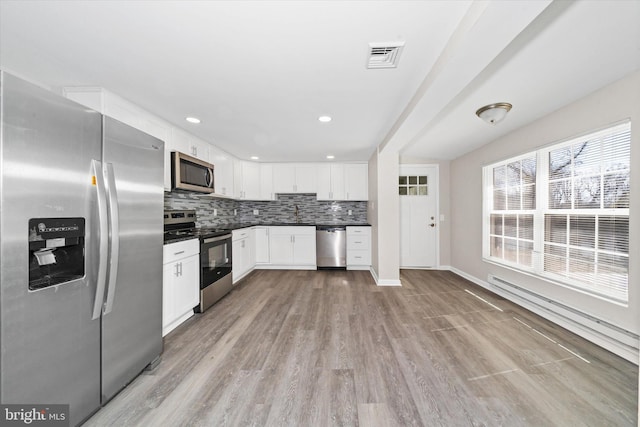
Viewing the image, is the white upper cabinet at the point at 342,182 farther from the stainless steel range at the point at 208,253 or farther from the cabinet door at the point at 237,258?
the stainless steel range at the point at 208,253

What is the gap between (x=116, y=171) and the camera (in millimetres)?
1439

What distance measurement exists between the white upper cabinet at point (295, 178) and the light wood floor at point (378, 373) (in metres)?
2.73

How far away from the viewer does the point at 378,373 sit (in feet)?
5.70

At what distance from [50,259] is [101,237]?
0.21 metres

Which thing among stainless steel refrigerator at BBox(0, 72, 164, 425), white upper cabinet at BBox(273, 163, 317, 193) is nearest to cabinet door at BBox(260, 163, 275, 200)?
white upper cabinet at BBox(273, 163, 317, 193)

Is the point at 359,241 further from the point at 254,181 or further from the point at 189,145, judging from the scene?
the point at 189,145

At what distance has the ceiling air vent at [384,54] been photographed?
1.47 m

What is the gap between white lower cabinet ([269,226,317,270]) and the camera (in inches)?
188

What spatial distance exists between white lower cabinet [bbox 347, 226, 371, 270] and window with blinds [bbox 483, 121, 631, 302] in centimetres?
207

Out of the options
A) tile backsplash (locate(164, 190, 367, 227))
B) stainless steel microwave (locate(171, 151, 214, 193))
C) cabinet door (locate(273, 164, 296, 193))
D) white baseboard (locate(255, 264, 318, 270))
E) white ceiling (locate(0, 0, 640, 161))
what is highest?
white ceiling (locate(0, 0, 640, 161))

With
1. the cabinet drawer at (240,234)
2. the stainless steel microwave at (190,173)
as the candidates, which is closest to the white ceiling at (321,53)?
the stainless steel microwave at (190,173)

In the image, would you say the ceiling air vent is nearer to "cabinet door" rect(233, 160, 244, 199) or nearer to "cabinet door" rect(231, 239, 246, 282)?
"cabinet door" rect(231, 239, 246, 282)

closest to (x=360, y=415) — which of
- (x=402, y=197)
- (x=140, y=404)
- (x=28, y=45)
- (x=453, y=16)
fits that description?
(x=140, y=404)

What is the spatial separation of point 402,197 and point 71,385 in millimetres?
4735
